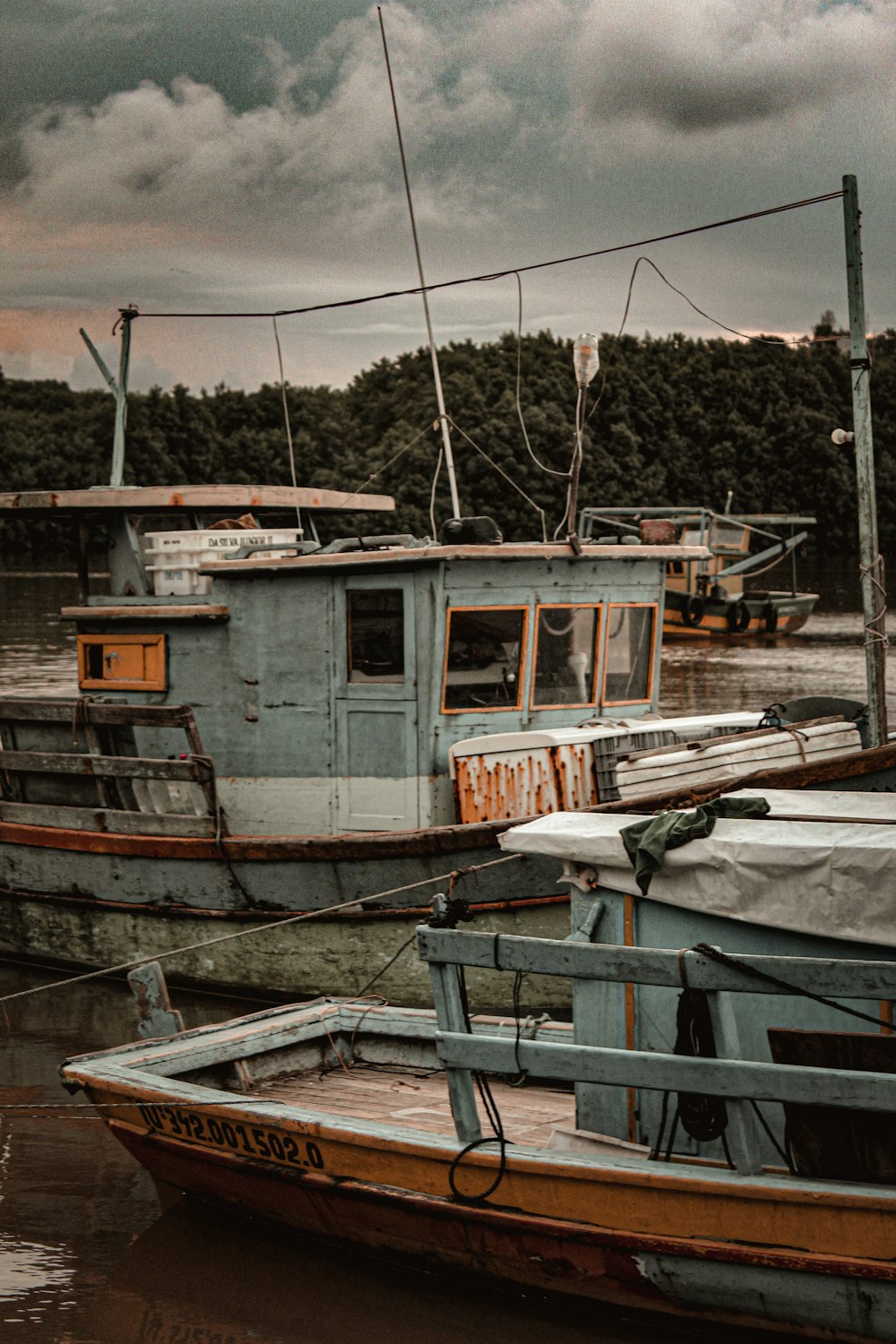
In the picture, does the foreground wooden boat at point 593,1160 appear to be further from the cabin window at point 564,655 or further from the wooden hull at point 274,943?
the cabin window at point 564,655

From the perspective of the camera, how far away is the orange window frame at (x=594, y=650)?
31.4 ft

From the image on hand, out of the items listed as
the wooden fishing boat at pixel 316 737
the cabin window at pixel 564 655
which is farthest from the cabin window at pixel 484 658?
the cabin window at pixel 564 655

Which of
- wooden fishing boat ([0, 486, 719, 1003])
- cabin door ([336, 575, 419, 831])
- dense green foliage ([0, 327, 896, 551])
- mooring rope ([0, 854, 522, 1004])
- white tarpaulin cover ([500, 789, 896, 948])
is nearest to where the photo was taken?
white tarpaulin cover ([500, 789, 896, 948])

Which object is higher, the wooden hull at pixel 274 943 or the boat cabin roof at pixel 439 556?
the boat cabin roof at pixel 439 556

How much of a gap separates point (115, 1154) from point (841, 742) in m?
5.00

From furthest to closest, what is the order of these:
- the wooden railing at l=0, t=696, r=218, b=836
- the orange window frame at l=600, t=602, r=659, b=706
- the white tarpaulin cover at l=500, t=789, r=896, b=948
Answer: the orange window frame at l=600, t=602, r=659, b=706
the wooden railing at l=0, t=696, r=218, b=836
the white tarpaulin cover at l=500, t=789, r=896, b=948

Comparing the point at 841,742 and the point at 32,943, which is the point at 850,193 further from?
the point at 32,943

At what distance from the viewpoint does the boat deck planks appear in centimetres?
Result: 636

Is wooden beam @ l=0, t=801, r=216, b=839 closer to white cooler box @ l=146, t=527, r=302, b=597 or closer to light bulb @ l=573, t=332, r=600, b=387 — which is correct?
white cooler box @ l=146, t=527, r=302, b=597

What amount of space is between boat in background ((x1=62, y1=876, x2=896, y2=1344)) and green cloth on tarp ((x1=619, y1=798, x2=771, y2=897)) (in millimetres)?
359

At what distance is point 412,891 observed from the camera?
905 cm

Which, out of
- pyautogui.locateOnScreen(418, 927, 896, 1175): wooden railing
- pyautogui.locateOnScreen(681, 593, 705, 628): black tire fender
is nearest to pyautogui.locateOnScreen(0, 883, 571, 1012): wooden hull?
pyautogui.locateOnScreen(418, 927, 896, 1175): wooden railing

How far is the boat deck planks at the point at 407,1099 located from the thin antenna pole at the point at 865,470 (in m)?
3.74

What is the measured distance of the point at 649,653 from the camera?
1021cm
